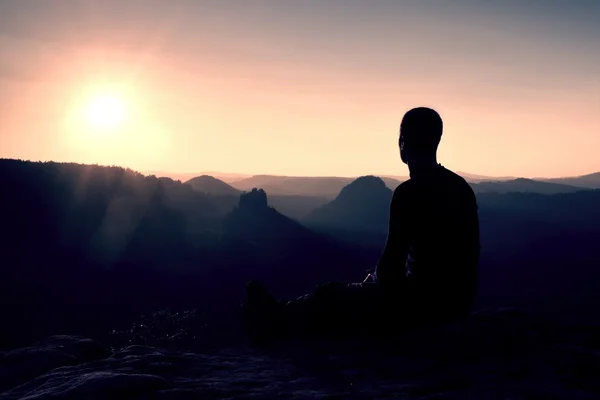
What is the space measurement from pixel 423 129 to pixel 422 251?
4.81 ft

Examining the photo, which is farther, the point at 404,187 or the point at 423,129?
the point at 423,129

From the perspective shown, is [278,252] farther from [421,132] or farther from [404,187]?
[404,187]

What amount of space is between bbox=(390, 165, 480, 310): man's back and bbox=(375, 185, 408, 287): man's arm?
0.04ft

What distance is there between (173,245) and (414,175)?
374 feet

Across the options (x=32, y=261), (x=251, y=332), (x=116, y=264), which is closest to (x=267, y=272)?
(x=116, y=264)

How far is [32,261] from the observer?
94.8 m

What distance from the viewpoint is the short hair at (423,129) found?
5.18m

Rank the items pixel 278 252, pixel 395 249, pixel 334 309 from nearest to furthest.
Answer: pixel 395 249, pixel 334 309, pixel 278 252

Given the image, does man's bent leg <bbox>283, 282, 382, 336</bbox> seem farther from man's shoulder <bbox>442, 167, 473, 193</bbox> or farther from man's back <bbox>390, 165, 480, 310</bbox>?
man's shoulder <bbox>442, 167, 473, 193</bbox>

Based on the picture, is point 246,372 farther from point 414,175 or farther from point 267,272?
point 267,272

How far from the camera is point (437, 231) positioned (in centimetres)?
476

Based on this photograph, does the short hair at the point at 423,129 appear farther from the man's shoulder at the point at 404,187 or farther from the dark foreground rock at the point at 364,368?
the dark foreground rock at the point at 364,368

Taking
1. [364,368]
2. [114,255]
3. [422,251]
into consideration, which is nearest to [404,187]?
[422,251]

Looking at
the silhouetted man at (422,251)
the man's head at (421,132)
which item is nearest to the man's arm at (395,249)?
the silhouetted man at (422,251)
